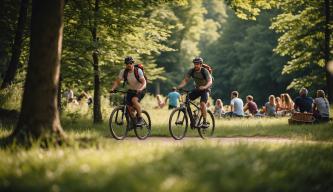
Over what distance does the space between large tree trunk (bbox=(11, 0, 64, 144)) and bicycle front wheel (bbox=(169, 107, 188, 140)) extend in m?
4.56

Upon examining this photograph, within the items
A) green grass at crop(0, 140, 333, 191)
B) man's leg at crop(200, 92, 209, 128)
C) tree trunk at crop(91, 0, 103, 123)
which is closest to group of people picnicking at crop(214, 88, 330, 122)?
man's leg at crop(200, 92, 209, 128)

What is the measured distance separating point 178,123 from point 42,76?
16.0 feet

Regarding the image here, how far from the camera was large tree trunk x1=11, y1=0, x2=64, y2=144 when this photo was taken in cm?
850

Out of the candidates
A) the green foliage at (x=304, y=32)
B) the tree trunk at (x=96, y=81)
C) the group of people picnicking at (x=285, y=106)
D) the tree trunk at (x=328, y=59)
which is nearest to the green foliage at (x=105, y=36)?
the tree trunk at (x=96, y=81)

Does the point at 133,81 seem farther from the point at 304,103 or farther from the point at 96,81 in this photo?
the point at 304,103

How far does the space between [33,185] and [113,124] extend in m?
6.76

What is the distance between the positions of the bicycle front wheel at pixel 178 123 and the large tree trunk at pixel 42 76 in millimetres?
4556

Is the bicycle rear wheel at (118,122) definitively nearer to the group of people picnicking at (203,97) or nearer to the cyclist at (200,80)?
the group of people picnicking at (203,97)

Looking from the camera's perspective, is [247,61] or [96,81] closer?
[96,81]

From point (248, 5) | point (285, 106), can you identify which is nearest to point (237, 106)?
point (285, 106)

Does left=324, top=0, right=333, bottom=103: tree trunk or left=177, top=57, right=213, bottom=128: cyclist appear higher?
left=324, top=0, right=333, bottom=103: tree trunk

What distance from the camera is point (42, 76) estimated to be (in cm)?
855

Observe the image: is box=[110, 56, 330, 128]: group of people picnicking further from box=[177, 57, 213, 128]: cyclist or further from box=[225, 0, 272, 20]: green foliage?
box=[225, 0, 272, 20]: green foliage

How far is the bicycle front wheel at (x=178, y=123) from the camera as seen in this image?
12.7m
